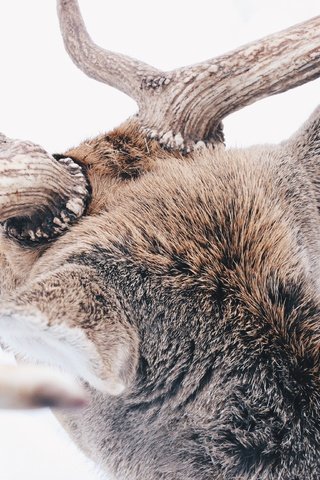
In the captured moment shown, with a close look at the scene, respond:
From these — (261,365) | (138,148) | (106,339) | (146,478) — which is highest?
(138,148)

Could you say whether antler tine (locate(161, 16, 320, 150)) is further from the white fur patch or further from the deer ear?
the white fur patch

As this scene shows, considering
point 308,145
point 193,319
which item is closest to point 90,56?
point 308,145

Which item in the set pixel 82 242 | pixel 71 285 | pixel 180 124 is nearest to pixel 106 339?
pixel 71 285

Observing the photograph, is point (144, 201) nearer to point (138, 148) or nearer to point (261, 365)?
point (138, 148)

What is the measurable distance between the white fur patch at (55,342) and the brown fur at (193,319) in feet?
0.06

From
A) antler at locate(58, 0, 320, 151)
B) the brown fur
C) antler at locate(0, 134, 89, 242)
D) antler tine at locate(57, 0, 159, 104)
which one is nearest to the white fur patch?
the brown fur

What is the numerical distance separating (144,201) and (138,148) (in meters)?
0.33

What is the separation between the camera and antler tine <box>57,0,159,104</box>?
2.18 meters

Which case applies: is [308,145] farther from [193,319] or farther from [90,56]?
[90,56]

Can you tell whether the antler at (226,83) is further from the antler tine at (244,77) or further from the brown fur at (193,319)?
the brown fur at (193,319)

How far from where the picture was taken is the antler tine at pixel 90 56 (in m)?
2.18

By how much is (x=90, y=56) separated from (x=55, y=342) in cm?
147

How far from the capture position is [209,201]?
4.43 ft

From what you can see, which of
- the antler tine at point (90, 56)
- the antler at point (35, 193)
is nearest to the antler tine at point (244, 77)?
the antler tine at point (90, 56)
